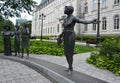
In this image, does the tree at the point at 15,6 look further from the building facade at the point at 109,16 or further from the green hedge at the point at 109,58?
the building facade at the point at 109,16

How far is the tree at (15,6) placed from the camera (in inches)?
957

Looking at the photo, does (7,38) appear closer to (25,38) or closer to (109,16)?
(25,38)

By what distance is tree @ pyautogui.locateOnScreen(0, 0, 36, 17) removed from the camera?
24.3 metres

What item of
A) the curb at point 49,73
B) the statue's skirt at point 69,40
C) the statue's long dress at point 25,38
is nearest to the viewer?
the curb at point 49,73

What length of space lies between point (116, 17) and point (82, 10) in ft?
49.8

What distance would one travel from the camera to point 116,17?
39844 mm

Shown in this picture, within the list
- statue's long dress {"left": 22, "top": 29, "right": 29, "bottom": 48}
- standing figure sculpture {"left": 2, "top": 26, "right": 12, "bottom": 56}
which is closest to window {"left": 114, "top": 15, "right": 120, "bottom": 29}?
standing figure sculpture {"left": 2, "top": 26, "right": 12, "bottom": 56}

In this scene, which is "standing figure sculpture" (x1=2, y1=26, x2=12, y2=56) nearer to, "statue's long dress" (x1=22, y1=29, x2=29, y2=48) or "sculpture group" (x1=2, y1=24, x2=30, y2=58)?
"sculpture group" (x1=2, y1=24, x2=30, y2=58)

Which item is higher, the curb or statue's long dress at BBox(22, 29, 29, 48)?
statue's long dress at BBox(22, 29, 29, 48)

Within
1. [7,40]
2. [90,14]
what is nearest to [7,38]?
[7,40]

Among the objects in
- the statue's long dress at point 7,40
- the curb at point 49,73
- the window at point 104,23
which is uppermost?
the window at point 104,23

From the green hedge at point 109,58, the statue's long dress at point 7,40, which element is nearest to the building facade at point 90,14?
the statue's long dress at point 7,40

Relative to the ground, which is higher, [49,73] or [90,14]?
[90,14]

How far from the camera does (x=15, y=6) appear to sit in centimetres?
2438
